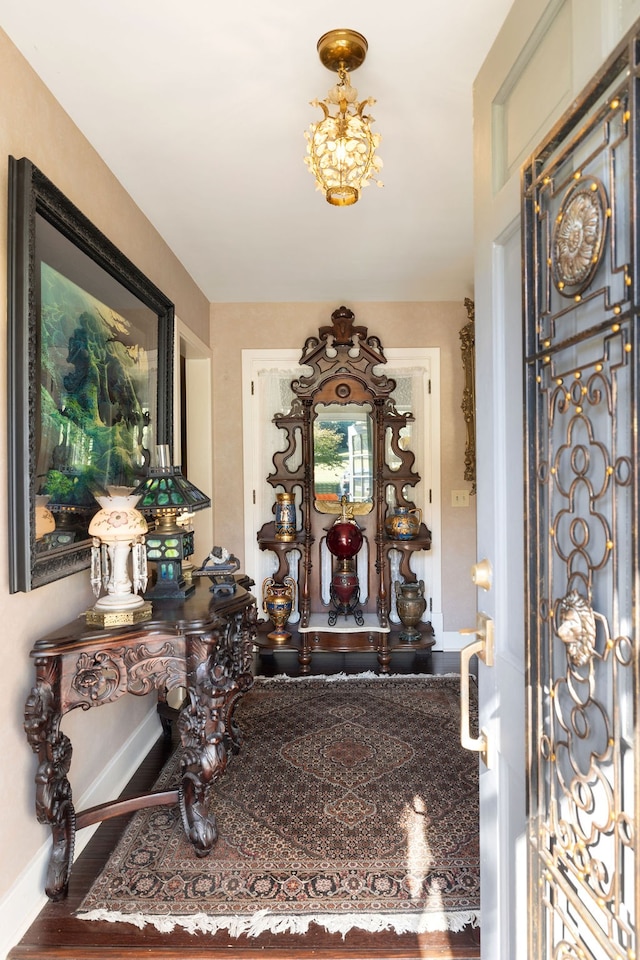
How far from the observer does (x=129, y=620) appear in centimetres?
178

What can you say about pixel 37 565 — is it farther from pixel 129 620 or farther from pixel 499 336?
pixel 499 336

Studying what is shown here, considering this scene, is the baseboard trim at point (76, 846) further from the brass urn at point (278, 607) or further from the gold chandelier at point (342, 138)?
the gold chandelier at point (342, 138)

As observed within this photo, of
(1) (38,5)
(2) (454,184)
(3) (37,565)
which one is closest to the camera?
(1) (38,5)

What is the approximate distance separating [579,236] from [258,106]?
1.46 metres

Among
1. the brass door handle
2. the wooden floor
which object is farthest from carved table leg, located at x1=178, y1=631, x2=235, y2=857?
the brass door handle

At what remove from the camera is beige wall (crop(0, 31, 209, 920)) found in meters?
1.53

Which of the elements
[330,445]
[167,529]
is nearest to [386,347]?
[330,445]

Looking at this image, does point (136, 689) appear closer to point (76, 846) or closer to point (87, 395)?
point (76, 846)

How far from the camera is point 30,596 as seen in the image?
66.1 inches

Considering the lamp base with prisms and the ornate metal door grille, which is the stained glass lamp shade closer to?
the lamp base with prisms

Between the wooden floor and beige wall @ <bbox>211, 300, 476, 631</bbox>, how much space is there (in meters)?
2.58

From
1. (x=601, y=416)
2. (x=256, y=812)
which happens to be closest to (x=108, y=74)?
(x=601, y=416)

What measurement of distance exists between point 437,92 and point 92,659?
6.83 feet

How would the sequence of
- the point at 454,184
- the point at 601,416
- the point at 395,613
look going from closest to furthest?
the point at 601,416 → the point at 454,184 → the point at 395,613
